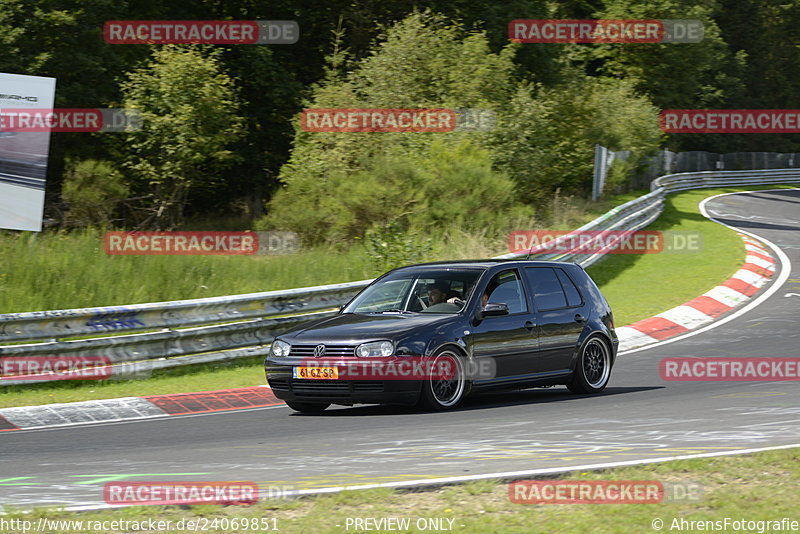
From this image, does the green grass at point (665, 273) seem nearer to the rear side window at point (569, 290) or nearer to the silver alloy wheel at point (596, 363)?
the silver alloy wheel at point (596, 363)

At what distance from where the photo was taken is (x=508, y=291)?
38.5 ft

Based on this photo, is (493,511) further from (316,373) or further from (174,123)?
(174,123)

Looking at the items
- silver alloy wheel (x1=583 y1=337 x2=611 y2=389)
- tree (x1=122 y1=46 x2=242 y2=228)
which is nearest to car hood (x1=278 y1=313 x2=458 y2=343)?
silver alloy wheel (x1=583 y1=337 x2=611 y2=389)

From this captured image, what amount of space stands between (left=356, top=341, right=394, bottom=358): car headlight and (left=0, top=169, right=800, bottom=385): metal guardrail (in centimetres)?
376

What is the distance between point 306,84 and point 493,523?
42577 mm

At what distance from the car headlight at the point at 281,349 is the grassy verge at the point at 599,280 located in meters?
2.13

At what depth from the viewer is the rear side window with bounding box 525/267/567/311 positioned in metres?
12.0

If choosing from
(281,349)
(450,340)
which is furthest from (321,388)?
(450,340)

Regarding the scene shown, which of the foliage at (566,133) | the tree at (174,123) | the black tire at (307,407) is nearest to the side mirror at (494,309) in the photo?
the black tire at (307,407)

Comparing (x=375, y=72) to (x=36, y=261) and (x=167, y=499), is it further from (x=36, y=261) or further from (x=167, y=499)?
(x=167, y=499)

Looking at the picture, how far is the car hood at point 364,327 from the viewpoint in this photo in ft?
34.3

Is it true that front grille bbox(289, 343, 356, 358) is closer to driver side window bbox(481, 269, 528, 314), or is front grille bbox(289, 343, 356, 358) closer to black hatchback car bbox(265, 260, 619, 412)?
black hatchback car bbox(265, 260, 619, 412)

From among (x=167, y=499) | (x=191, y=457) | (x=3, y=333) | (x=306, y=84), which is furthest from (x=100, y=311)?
(x=306, y=84)

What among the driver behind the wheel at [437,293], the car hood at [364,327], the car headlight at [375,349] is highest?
the driver behind the wheel at [437,293]
